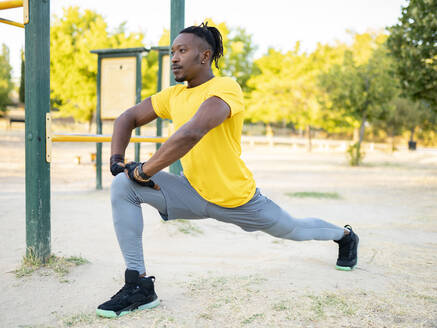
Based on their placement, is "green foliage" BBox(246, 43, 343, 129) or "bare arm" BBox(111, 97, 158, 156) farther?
"green foliage" BBox(246, 43, 343, 129)

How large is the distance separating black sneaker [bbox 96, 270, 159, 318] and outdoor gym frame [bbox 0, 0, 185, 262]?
35.7 inches

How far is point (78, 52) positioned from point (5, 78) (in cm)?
1762

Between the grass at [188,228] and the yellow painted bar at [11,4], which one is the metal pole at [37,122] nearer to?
the yellow painted bar at [11,4]

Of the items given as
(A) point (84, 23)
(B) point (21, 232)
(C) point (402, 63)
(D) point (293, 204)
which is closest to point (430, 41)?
(C) point (402, 63)

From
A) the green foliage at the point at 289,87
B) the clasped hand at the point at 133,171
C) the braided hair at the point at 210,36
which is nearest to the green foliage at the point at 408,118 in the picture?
the green foliage at the point at 289,87

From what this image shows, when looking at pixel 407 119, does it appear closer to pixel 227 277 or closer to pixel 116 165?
pixel 227 277

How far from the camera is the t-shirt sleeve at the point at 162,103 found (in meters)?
2.55

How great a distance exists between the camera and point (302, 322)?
2.26 meters

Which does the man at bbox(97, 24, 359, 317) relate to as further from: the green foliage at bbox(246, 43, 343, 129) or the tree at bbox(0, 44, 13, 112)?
the tree at bbox(0, 44, 13, 112)

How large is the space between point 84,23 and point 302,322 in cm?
2729

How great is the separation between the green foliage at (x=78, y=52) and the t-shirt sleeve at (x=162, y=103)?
68.7 feet

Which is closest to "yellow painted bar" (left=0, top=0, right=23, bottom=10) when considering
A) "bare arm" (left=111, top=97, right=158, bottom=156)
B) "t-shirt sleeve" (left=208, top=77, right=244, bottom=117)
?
"bare arm" (left=111, top=97, right=158, bottom=156)

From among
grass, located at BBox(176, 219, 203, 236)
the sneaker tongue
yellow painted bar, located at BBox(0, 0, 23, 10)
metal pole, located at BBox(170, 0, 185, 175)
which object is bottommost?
grass, located at BBox(176, 219, 203, 236)

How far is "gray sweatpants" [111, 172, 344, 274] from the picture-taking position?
2.32 meters
